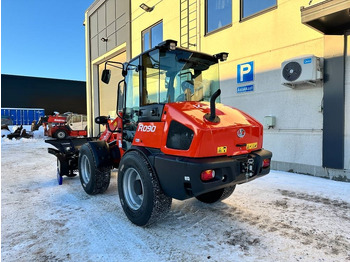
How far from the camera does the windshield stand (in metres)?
3.28

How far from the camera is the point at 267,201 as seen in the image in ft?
13.4

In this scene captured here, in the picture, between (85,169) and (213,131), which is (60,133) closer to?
(85,169)

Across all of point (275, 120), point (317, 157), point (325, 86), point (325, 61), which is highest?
point (325, 61)

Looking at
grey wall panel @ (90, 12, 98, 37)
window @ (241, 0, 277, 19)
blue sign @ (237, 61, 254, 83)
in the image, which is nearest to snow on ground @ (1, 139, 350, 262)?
blue sign @ (237, 61, 254, 83)

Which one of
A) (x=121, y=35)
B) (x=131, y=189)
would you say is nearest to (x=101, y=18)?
(x=121, y=35)

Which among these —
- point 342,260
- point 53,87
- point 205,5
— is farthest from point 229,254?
point 53,87

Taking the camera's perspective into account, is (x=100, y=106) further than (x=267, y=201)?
Yes

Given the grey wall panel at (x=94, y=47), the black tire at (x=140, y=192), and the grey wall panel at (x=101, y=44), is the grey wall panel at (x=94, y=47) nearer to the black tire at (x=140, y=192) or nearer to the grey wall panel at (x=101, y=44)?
the grey wall panel at (x=101, y=44)

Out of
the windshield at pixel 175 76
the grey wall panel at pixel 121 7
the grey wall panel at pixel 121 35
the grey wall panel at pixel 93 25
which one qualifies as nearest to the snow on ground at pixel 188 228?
the windshield at pixel 175 76

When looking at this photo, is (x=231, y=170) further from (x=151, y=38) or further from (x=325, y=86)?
(x=151, y=38)

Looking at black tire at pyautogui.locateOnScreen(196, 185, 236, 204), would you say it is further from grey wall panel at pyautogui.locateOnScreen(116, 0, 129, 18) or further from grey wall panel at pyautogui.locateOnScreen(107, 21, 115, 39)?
grey wall panel at pyautogui.locateOnScreen(107, 21, 115, 39)

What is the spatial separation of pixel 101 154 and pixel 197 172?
2.25m

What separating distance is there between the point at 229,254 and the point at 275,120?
15.7 feet

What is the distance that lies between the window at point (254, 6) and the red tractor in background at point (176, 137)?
389cm
